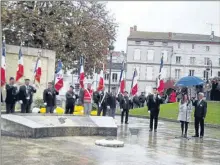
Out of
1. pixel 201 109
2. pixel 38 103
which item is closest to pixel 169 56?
pixel 38 103

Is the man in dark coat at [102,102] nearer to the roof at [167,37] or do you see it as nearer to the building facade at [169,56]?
the building facade at [169,56]

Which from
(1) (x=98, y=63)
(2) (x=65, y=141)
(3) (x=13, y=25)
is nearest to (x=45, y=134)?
(2) (x=65, y=141)

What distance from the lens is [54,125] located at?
14.5 meters

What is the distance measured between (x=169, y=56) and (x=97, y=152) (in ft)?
275

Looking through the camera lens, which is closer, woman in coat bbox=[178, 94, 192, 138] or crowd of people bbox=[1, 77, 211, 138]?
woman in coat bbox=[178, 94, 192, 138]

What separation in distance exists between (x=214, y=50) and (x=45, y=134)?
8490cm

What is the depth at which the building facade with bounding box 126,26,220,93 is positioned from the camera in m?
94.0

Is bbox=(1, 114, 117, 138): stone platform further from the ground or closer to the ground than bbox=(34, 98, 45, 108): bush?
closer to the ground

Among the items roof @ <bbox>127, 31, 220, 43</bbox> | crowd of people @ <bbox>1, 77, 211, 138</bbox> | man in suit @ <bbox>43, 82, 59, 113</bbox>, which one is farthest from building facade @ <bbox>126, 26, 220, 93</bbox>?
man in suit @ <bbox>43, 82, 59, 113</bbox>

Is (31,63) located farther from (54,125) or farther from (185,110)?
(54,125)

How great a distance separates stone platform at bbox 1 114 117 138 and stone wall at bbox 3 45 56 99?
7741 millimetres

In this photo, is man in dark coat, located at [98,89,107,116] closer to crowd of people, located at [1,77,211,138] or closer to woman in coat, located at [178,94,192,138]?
crowd of people, located at [1,77,211,138]

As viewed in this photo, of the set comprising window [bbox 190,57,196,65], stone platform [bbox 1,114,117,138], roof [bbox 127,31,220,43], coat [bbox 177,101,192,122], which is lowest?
stone platform [bbox 1,114,117,138]

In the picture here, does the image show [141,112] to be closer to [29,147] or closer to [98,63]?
[98,63]
